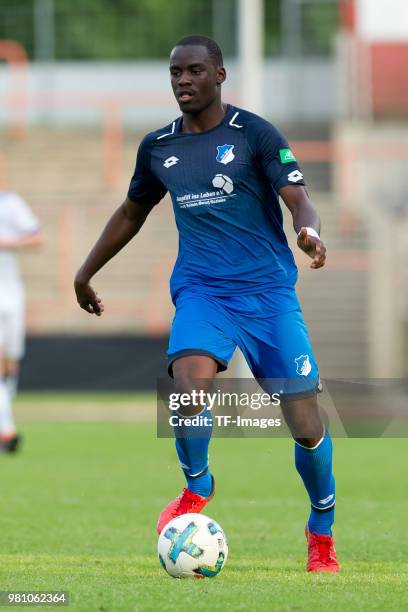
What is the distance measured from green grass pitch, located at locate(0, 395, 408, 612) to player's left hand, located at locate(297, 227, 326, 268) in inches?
51.2

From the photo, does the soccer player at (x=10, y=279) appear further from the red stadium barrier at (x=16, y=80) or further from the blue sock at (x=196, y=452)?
the red stadium barrier at (x=16, y=80)

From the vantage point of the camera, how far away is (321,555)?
6.81 m

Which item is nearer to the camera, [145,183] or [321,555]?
[321,555]

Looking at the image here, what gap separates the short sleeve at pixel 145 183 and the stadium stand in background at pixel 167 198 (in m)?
13.2

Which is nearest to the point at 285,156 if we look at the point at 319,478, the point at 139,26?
the point at 319,478

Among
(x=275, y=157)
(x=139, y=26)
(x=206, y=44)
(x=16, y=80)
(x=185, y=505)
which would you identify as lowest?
(x=16, y=80)

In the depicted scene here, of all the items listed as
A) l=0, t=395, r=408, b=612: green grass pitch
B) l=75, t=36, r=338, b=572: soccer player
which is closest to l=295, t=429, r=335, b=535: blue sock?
l=75, t=36, r=338, b=572: soccer player

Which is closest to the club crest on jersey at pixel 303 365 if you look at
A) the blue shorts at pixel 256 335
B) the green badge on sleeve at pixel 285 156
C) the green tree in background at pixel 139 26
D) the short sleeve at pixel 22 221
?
the blue shorts at pixel 256 335

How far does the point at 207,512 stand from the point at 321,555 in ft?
8.60

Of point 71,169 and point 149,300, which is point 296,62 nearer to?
point 71,169

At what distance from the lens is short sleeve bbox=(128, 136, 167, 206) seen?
713 centimetres

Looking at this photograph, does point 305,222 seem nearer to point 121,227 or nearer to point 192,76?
point 192,76

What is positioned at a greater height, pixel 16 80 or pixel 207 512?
pixel 207 512

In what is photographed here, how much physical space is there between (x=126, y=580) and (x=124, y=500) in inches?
146
